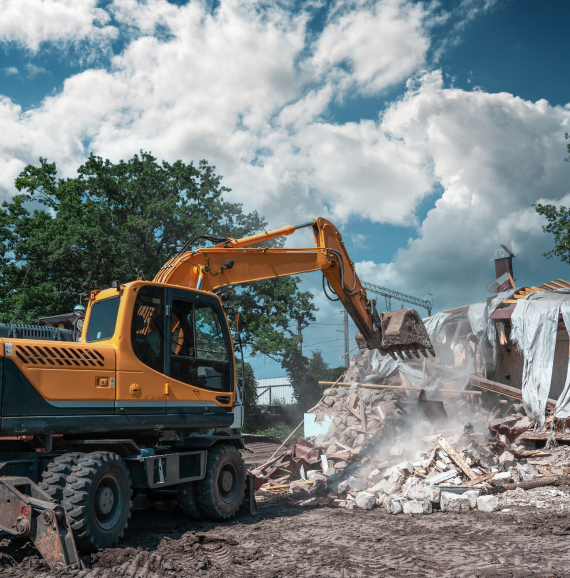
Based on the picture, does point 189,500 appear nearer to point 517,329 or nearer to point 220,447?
point 220,447

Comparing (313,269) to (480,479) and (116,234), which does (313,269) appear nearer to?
→ (480,479)

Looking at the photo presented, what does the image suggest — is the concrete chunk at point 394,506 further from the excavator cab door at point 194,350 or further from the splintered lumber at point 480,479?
the excavator cab door at point 194,350

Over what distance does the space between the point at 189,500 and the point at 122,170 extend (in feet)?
73.8

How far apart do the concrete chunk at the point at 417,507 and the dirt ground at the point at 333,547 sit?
0.16 metres

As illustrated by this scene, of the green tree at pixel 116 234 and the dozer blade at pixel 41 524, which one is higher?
the green tree at pixel 116 234

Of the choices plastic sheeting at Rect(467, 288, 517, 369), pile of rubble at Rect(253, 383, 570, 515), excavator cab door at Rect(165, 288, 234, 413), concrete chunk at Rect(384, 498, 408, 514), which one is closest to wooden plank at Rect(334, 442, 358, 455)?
pile of rubble at Rect(253, 383, 570, 515)

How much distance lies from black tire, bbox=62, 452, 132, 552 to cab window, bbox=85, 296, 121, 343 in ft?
5.03

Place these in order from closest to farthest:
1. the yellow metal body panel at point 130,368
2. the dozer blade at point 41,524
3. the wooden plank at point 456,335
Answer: the dozer blade at point 41,524 → the yellow metal body panel at point 130,368 → the wooden plank at point 456,335

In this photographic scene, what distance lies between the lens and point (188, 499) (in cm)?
730

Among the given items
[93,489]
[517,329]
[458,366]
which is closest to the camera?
[93,489]

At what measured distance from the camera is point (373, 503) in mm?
8641

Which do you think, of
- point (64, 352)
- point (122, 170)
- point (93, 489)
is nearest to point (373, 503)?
point (93, 489)

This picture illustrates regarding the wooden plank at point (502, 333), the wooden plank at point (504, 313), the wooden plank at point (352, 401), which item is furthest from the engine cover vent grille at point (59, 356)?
the wooden plank at point (502, 333)

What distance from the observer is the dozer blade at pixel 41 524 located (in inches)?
189
